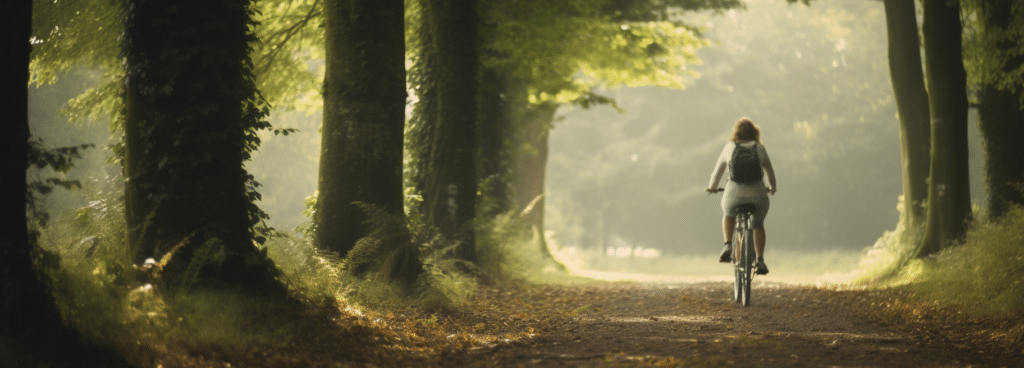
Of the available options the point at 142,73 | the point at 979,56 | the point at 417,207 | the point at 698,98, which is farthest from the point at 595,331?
the point at 698,98

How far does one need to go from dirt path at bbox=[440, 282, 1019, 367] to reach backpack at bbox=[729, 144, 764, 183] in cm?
143

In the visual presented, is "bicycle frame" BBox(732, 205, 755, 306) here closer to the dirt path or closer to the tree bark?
the dirt path

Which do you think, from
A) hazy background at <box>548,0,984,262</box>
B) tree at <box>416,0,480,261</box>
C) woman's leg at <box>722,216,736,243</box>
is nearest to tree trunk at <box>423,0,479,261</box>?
tree at <box>416,0,480,261</box>

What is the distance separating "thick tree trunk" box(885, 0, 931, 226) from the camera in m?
13.2

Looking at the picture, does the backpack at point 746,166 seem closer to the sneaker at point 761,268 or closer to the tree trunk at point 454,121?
the sneaker at point 761,268

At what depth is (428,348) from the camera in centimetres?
582

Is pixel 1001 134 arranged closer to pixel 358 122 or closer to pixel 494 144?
pixel 494 144

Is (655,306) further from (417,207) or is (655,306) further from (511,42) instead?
(511,42)

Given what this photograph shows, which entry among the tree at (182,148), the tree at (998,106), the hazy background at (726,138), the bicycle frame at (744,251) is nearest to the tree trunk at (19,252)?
the tree at (182,148)

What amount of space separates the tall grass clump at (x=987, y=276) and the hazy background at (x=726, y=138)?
33.4 metres

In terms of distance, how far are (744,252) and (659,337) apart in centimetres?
280

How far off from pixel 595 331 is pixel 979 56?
8684 millimetres

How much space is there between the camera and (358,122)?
840cm

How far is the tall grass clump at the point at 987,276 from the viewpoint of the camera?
721 centimetres
